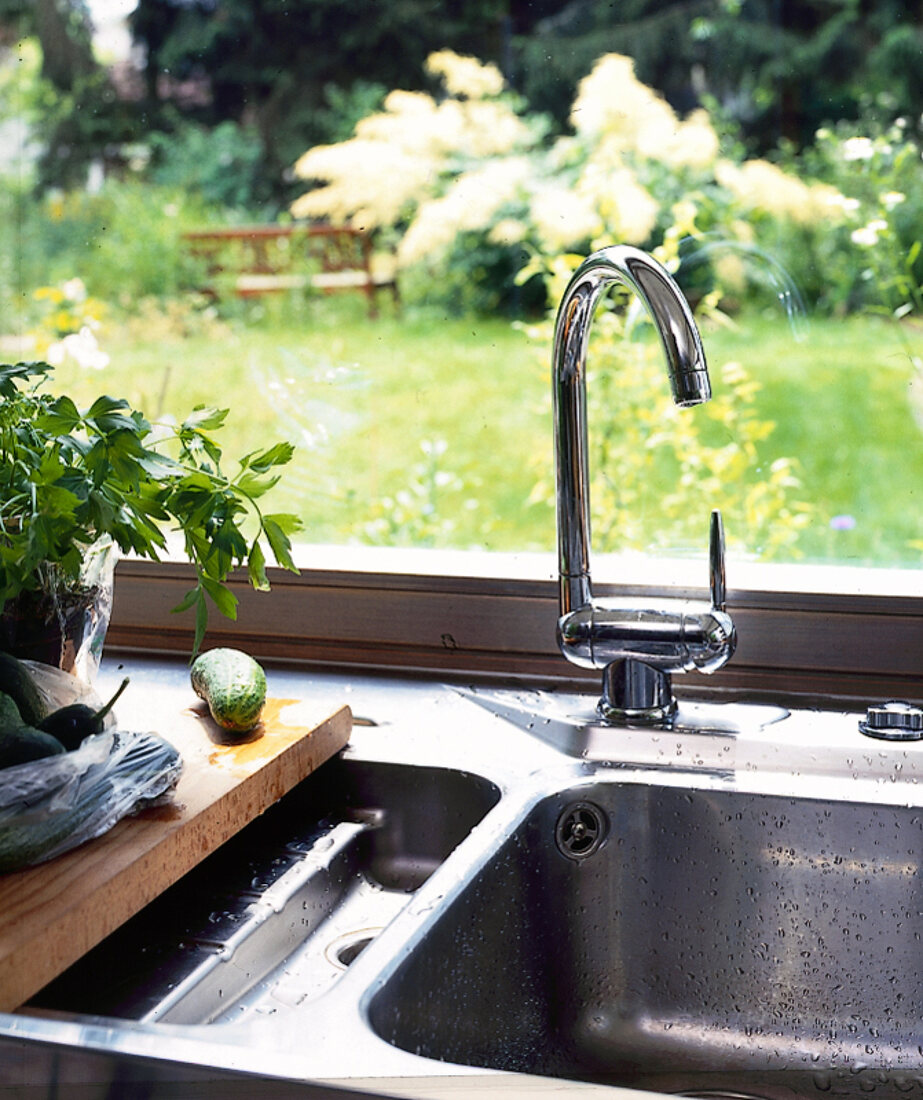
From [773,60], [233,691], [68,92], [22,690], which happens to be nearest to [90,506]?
[22,690]

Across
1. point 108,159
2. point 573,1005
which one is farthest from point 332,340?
point 573,1005

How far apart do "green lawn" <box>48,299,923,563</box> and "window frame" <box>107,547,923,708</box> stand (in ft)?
1.68

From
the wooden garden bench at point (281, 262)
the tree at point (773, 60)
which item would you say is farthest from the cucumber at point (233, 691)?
the wooden garden bench at point (281, 262)

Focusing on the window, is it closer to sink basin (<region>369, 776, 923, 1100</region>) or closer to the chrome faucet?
the chrome faucet

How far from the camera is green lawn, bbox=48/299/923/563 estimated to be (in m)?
2.14

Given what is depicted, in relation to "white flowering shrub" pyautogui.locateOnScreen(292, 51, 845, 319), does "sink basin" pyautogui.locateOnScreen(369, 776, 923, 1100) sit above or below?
below

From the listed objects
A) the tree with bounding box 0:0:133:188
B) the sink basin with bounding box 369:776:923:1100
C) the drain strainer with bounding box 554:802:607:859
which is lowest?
the sink basin with bounding box 369:776:923:1100

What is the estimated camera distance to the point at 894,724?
1.04 meters

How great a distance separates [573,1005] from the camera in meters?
0.92

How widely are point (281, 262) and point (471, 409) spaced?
1.57ft

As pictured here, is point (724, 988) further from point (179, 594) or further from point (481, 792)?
point (179, 594)

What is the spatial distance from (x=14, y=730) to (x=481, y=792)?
0.38 m

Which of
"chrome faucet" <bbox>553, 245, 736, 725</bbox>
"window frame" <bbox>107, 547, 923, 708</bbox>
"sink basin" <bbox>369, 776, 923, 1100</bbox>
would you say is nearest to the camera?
"sink basin" <bbox>369, 776, 923, 1100</bbox>

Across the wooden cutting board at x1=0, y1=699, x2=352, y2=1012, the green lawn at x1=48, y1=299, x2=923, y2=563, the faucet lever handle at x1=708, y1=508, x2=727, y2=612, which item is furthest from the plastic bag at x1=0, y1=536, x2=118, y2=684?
the green lawn at x1=48, y1=299, x2=923, y2=563
